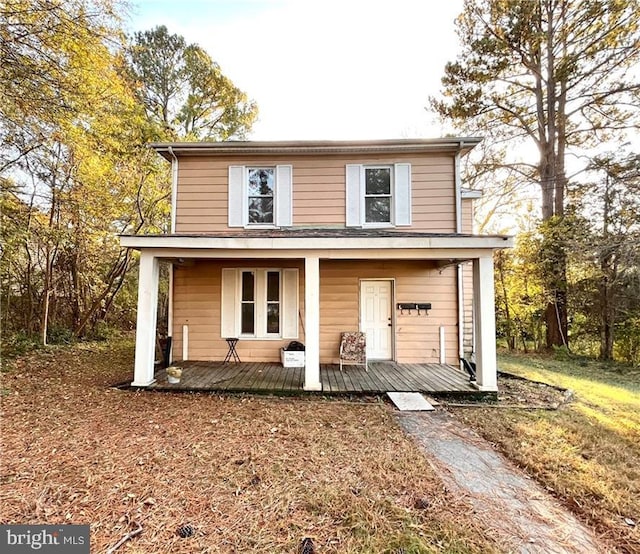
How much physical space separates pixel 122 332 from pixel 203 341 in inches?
251

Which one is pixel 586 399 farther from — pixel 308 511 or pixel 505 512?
pixel 308 511

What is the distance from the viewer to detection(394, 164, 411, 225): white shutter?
22.8 ft

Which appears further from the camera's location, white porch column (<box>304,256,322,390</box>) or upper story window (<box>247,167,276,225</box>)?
upper story window (<box>247,167,276,225</box>)

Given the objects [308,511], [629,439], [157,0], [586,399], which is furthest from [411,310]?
[157,0]

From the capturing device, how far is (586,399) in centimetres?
530

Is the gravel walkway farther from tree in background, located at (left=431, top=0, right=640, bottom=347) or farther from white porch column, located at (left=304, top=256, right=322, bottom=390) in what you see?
tree in background, located at (left=431, top=0, right=640, bottom=347)

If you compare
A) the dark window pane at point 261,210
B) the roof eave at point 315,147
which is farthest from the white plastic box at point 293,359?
the roof eave at point 315,147

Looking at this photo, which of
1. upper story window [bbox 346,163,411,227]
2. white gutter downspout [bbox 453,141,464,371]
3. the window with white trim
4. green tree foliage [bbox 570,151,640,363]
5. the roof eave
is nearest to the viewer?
the roof eave

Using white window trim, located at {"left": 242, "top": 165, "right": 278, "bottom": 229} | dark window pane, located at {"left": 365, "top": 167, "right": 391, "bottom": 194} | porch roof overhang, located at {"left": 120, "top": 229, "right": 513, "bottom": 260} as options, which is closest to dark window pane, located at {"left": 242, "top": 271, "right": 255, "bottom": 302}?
white window trim, located at {"left": 242, "top": 165, "right": 278, "bottom": 229}

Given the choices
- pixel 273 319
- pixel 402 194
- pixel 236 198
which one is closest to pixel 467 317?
pixel 402 194

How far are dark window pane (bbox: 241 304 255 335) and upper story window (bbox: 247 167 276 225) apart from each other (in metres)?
1.99

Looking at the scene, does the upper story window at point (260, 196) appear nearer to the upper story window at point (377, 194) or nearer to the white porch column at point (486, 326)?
the upper story window at point (377, 194)

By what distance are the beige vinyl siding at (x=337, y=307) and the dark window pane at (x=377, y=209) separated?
100 cm
